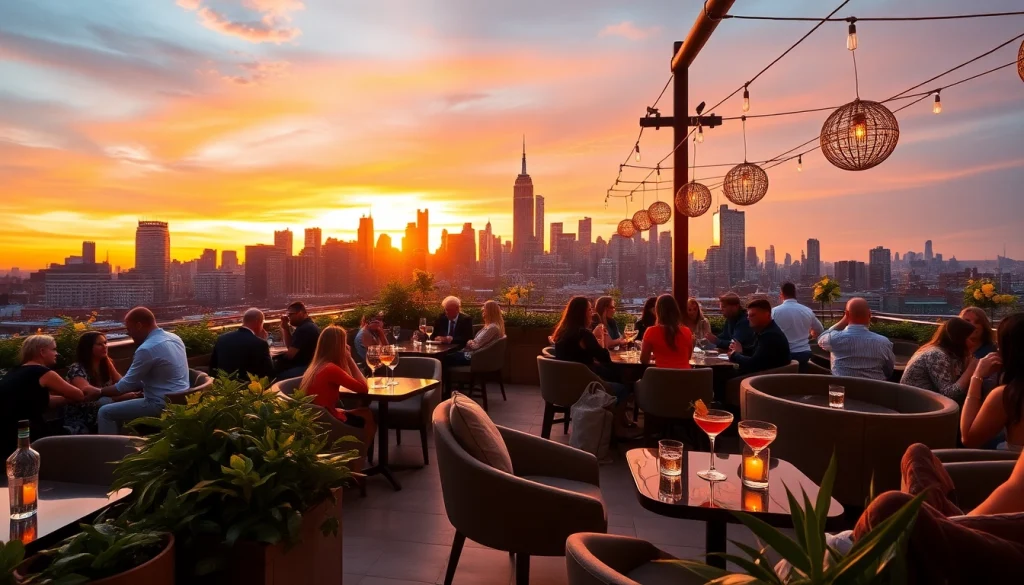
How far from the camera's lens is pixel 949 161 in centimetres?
781

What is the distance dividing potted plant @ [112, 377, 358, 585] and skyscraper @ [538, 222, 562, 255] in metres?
13.9

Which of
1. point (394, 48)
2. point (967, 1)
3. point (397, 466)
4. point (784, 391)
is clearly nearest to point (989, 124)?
point (967, 1)

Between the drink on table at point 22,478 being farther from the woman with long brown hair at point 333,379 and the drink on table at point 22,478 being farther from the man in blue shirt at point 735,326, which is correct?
the man in blue shirt at point 735,326

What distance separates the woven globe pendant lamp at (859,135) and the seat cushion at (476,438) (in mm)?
2509

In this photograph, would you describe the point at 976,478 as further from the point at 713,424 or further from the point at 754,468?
the point at 713,424

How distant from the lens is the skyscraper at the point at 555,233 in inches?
618

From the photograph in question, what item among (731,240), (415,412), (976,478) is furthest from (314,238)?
(976,478)

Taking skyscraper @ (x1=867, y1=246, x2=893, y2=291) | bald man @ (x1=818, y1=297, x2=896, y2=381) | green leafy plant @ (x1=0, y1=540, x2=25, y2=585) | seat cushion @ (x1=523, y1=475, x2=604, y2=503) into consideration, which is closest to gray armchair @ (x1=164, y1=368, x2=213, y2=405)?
seat cushion @ (x1=523, y1=475, x2=604, y2=503)

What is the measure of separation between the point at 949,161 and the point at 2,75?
12021 millimetres

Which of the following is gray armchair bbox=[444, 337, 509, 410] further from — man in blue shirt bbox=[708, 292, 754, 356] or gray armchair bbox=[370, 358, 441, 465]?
man in blue shirt bbox=[708, 292, 754, 356]

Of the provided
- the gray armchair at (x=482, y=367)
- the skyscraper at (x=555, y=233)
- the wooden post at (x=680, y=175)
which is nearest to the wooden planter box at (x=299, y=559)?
the gray armchair at (x=482, y=367)

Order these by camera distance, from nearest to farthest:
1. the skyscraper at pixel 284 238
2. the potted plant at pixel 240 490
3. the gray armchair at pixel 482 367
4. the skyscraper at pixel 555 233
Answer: the potted plant at pixel 240 490 < the gray armchair at pixel 482 367 < the skyscraper at pixel 284 238 < the skyscraper at pixel 555 233

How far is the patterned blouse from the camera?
3.62m

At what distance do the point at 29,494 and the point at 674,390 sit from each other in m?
3.94
